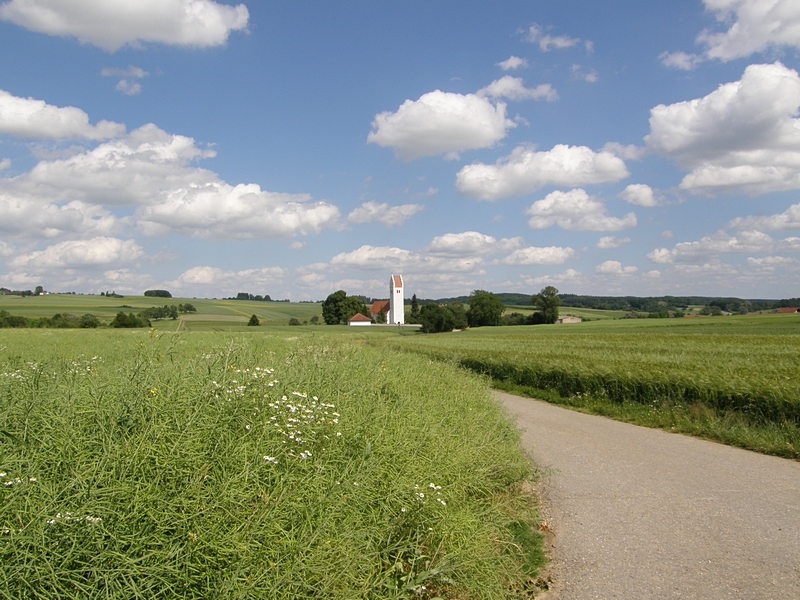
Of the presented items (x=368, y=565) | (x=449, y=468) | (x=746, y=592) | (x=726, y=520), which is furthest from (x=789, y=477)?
(x=368, y=565)

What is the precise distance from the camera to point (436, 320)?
89312mm

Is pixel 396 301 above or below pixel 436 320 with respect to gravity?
above

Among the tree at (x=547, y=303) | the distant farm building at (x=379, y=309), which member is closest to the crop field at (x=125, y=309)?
the distant farm building at (x=379, y=309)

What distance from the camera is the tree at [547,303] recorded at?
313 feet

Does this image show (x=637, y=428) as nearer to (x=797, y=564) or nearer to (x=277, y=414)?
(x=797, y=564)

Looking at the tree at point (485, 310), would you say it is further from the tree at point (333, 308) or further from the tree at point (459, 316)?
the tree at point (333, 308)

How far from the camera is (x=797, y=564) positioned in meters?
4.70

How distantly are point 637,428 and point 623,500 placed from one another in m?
5.94

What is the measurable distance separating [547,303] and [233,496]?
9588 centimetres

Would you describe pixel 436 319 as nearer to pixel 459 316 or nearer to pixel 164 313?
pixel 459 316

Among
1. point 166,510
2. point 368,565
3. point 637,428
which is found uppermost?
point 166,510

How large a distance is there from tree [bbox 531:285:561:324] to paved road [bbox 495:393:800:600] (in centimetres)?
8809

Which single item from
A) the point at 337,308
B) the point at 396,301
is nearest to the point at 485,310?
the point at 396,301

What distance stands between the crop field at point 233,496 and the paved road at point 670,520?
1.85 ft
